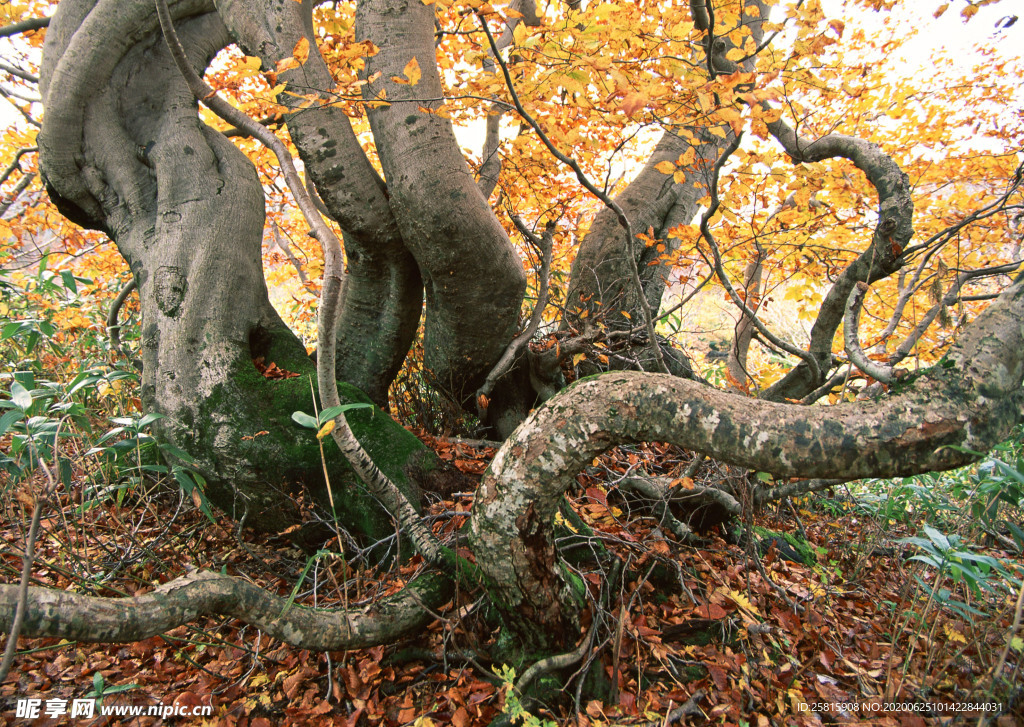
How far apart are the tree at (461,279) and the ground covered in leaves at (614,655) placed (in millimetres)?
264

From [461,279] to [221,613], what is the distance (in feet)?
7.35

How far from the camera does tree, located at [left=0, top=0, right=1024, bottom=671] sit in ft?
4.94

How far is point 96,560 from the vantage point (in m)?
2.43

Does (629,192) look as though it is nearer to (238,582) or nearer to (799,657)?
(799,657)

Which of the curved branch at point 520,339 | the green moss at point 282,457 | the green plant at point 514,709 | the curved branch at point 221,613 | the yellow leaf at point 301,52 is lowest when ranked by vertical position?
the green plant at point 514,709

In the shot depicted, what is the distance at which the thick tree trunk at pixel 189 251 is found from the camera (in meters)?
2.66

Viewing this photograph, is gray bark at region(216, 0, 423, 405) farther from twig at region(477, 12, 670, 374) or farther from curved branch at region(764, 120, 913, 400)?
curved branch at region(764, 120, 913, 400)

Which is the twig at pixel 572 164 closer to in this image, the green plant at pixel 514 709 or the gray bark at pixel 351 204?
the gray bark at pixel 351 204

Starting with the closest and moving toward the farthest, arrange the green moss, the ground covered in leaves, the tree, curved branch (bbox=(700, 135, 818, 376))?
the tree, the ground covered in leaves, curved branch (bbox=(700, 135, 818, 376)), the green moss

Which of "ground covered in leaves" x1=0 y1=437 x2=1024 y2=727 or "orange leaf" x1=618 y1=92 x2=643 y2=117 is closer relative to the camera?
"orange leaf" x1=618 y1=92 x2=643 y2=117

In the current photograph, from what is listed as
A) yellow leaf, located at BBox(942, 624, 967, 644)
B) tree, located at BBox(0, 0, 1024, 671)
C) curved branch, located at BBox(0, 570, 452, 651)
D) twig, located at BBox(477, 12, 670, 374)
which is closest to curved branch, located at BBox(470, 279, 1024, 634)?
Answer: tree, located at BBox(0, 0, 1024, 671)

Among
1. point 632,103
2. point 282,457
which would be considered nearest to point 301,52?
point 632,103

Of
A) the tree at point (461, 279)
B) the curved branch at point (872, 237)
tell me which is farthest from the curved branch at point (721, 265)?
the curved branch at point (872, 237)

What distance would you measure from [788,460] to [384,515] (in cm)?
201
